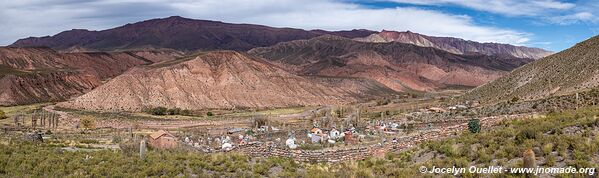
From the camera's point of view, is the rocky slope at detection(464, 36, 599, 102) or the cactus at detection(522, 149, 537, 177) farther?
the rocky slope at detection(464, 36, 599, 102)

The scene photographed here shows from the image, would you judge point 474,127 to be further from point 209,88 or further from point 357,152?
point 209,88

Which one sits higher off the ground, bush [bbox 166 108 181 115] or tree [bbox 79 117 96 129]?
tree [bbox 79 117 96 129]

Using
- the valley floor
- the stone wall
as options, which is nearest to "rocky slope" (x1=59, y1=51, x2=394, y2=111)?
the stone wall

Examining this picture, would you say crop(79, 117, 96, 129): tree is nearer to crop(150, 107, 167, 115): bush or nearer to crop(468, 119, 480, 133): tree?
crop(150, 107, 167, 115): bush

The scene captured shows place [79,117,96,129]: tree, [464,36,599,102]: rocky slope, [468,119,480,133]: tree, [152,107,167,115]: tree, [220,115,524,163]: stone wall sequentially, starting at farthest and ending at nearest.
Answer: [152,107,167,115]: tree
[79,117,96,129]: tree
[464,36,599,102]: rocky slope
[220,115,524,163]: stone wall
[468,119,480,133]: tree

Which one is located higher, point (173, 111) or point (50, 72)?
point (50, 72)

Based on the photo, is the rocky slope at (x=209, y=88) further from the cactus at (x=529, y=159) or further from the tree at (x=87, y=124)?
the cactus at (x=529, y=159)

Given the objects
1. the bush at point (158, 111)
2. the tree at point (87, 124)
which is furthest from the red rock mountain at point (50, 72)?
the tree at point (87, 124)

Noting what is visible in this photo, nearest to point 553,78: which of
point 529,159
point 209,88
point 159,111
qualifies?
point 529,159
